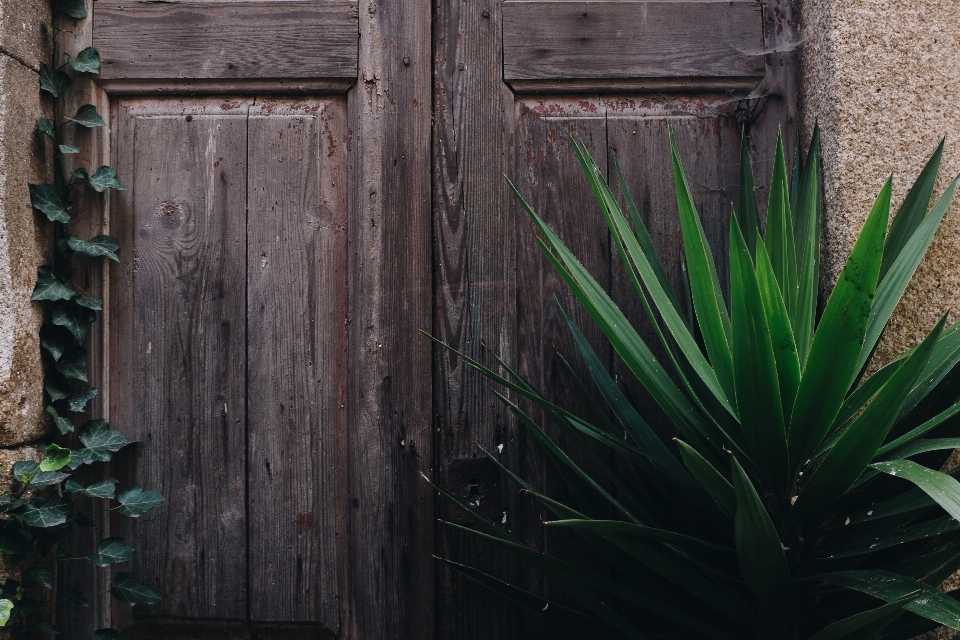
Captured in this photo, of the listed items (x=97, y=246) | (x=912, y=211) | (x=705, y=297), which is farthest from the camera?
(x=97, y=246)

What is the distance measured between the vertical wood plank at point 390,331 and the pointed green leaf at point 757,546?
0.67 metres

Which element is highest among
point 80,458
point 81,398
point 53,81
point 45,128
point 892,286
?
point 53,81

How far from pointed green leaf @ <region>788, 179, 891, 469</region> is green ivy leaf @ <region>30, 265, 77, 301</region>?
1383 mm

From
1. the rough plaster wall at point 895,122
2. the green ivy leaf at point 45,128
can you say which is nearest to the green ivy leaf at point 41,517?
the green ivy leaf at point 45,128

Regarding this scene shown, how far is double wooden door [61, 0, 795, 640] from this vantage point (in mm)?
1338

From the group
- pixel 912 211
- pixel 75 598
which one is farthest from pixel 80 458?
pixel 912 211

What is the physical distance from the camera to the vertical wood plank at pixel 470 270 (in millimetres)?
1331

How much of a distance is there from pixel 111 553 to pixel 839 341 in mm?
1370

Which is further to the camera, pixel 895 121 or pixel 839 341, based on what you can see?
pixel 895 121

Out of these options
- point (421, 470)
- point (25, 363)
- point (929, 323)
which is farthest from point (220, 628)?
point (929, 323)

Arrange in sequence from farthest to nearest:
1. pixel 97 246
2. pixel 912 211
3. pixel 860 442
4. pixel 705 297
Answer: pixel 97 246 → pixel 912 211 → pixel 705 297 → pixel 860 442

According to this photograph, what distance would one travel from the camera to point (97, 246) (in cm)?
132

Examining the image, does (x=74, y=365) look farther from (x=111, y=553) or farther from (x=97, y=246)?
(x=111, y=553)

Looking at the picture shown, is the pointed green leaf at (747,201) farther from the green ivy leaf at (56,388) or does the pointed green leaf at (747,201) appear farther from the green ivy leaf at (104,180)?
the green ivy leaf at (56,388)
